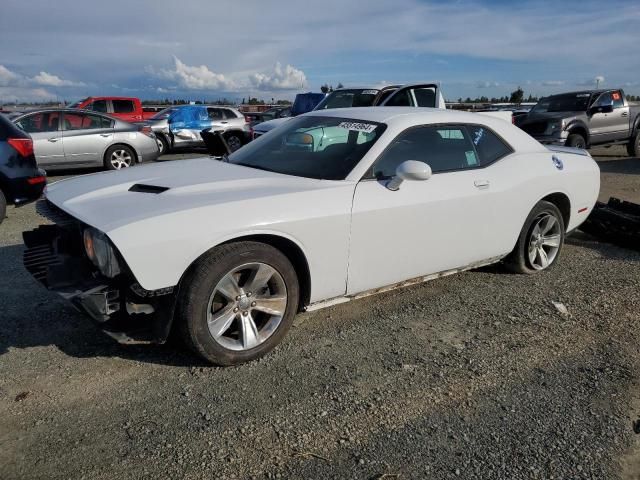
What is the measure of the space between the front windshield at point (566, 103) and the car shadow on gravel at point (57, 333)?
42.5ft

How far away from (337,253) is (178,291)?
1.02 meters

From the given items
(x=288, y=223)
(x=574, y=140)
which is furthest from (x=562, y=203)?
(x=574, y=140)

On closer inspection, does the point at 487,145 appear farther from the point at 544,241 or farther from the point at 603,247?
the point at 603,247

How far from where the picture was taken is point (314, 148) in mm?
4094

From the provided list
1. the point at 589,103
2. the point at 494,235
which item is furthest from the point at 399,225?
the point at 589,103

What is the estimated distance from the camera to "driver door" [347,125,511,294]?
3584 mm

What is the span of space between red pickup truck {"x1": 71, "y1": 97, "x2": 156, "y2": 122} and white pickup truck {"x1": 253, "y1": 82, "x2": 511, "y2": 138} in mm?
8122

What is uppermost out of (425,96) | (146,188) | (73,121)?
(425,96)

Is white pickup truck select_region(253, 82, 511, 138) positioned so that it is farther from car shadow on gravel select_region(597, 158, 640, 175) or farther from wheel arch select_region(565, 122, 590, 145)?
car shadow on gravel select_region(597, 158, 640, 175)

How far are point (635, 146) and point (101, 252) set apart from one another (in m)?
15.3

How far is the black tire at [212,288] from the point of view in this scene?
297cm

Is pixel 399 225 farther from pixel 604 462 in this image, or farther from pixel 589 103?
pixel 589 103

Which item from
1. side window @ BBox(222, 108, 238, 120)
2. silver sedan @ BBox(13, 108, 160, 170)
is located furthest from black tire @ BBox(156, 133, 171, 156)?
silver sedan @ BBox(13, 108, 160, 170)

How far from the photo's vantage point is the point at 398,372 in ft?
10.7
